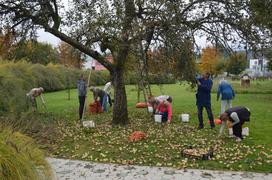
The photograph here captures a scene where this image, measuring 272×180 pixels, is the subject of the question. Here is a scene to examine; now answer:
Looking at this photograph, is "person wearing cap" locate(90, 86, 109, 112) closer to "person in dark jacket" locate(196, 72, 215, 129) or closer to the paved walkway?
"person in dark jacket" locate(196, 72, 215, 129)

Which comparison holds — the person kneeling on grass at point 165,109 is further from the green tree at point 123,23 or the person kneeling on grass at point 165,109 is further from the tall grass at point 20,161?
the tall grass at point 20,161

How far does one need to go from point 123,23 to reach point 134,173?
15.5 ft

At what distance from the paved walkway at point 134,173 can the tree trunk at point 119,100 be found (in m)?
4.88

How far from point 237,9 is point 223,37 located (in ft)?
3.42

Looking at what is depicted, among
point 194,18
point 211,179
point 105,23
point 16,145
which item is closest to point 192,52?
point 194,18

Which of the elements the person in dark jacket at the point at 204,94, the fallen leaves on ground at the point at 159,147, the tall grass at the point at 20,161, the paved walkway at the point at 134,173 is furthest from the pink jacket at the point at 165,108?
the tall grass at the point at 20,161

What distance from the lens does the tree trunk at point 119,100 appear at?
12.0 metres

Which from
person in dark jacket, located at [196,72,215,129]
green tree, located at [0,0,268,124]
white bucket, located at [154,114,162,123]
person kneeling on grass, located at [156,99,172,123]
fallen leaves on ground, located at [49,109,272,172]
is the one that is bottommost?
fallen leaves on ground, located at [49,109,272,172]

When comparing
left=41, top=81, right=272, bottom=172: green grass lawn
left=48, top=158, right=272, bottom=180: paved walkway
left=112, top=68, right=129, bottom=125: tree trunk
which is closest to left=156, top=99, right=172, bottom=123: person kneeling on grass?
left=41, top=81, right=272, bottom=172: green grass lawn

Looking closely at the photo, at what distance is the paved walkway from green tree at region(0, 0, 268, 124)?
4.29 m

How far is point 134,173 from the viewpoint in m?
6.57

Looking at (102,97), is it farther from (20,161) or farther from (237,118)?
(20,161)

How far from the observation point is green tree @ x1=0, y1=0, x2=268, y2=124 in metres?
9.98

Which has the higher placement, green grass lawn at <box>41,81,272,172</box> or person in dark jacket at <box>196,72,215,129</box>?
person in dark jacket at <box>196,72,215,129</box>
